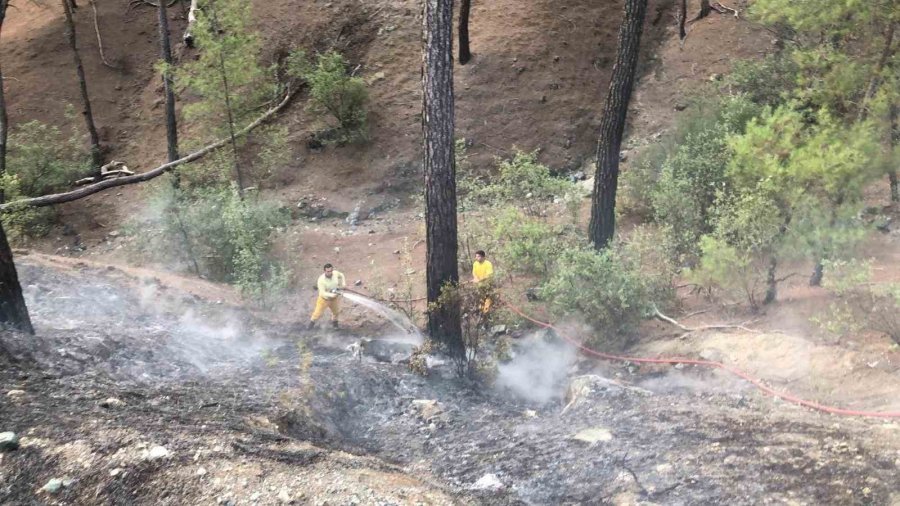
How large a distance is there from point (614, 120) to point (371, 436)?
240 inches

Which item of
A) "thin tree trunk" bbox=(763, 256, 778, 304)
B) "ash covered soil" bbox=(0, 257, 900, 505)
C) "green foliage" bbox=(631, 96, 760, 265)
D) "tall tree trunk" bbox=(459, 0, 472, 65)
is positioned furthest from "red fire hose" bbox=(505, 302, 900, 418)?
"tall tree trunk" bbox=(459, 0, 472, 65)

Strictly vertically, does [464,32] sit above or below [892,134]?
above

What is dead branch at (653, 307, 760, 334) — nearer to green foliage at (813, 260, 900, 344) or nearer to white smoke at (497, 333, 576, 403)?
green foliage at (813, 260, 900, 344)

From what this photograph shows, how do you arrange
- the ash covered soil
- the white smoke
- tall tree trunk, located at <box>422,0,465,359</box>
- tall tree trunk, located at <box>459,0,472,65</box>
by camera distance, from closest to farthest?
the ash covered soil < tall tree trunk, located at <box>422,0,465,359</box> < the white smoke < tall tree trunk, located at <box>459,0,472,65</box>

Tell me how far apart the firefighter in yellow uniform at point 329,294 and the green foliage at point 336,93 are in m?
Answer: 7.49

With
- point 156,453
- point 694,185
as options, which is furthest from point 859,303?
point 156,453

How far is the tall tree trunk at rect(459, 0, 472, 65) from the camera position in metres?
17.5

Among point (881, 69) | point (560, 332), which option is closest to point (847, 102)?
point (881, 69)

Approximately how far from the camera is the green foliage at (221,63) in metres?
13.3

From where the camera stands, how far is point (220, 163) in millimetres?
14812

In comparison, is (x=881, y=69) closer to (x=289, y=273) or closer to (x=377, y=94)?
(x=289, y=273)

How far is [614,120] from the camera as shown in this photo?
9.94 metres

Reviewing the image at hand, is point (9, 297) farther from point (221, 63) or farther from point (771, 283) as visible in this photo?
point (771, 283)

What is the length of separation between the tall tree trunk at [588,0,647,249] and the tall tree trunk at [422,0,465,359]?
3.13 meters
